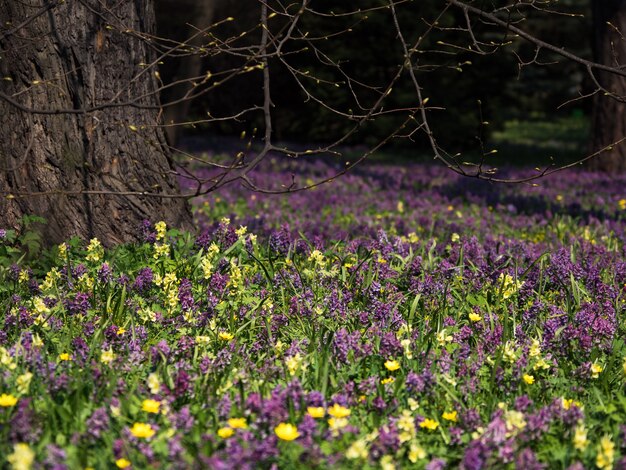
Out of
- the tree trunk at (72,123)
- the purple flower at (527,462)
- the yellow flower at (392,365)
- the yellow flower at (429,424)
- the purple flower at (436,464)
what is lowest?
the yellow flower at (429,424)

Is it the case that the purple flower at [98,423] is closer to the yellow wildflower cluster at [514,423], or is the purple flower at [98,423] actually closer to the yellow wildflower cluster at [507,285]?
the yellow wildflower cluster at [514,423]

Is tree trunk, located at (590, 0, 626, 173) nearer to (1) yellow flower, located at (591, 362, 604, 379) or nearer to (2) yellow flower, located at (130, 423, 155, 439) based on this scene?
(1) yellow flower, located at (591, 362, 604, 379)

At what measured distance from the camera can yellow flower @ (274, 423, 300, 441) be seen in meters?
2.72

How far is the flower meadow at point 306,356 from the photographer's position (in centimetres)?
284

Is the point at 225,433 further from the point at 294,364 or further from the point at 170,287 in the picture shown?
the point at 170,287

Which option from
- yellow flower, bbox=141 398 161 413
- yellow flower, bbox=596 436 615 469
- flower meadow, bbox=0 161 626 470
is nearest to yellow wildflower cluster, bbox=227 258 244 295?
flower meadow, bbox=0 161 626 470

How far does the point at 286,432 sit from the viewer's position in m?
2.74

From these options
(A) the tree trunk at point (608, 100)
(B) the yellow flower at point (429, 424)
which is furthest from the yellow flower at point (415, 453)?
(A) the tree trunk at point (608, 100)

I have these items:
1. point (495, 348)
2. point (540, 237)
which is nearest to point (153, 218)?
point (495, 348)

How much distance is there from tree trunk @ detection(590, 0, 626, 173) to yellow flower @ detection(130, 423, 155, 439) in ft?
37.5

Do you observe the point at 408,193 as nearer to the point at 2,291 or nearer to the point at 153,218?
the point at 153,218

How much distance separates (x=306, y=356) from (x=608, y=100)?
11013 millimetres


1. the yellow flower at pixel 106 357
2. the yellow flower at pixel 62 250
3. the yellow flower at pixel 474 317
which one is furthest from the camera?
the yellow flower at pixel 62 250

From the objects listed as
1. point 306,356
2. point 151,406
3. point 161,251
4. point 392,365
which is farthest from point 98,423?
point 161,251
